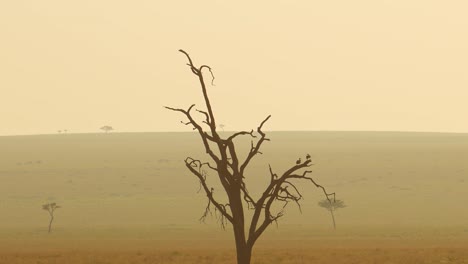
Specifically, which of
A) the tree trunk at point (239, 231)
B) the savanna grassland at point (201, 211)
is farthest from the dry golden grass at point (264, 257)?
the tree trunk at point (239, 231)

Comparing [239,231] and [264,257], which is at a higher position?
[239,231]

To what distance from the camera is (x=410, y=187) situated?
11656 centimetres

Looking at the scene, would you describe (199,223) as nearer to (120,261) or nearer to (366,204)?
(366,204)

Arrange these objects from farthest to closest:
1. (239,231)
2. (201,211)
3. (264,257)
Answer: (201,211), (264,257), (239,231)

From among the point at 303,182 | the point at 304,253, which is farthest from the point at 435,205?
the point at 304,253

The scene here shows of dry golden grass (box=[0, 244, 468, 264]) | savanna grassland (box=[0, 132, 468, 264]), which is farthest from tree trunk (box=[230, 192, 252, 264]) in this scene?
savanna grassland (box=[0, 132, 468, 264])

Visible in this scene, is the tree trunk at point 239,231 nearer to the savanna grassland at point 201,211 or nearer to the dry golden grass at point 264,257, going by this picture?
the dry golden grass at point 264,257

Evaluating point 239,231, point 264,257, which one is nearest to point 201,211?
point 264,257

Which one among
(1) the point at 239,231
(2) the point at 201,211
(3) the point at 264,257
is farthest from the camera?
(2) the point at 201,211

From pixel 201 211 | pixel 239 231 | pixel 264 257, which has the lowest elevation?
pixel 264 257

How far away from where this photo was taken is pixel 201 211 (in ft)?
316

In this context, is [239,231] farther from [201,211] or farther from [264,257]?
[201,211]

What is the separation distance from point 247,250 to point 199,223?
63.6 meters

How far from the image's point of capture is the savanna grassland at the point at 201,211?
1720 inches
